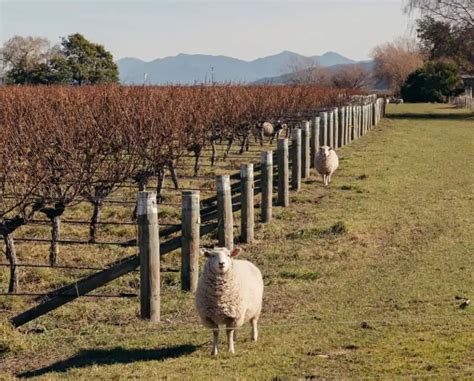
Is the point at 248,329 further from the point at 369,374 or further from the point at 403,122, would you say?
the point at 403,122

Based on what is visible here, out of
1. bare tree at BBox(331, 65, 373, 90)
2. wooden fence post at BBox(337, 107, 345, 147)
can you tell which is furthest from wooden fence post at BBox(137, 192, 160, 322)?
bare tree at BBox(331, 65, 373, 90)

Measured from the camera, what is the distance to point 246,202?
1116 cm

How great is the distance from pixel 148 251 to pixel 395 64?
9375cm

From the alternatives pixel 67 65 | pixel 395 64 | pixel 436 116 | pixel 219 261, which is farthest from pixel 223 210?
pixel 395 64

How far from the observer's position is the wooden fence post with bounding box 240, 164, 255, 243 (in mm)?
11156

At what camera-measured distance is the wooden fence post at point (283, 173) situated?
45.7 feet

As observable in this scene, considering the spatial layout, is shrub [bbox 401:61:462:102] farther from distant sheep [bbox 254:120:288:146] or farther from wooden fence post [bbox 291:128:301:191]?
wooden fence post [bbox 291:128:301:191]

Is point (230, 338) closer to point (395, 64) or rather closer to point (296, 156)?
point (296, 156)

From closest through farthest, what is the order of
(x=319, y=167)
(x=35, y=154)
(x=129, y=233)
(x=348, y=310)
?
(x=348, y=310)
(x=35, y=154)
(x=129, y=233)
(x=319, y=167)

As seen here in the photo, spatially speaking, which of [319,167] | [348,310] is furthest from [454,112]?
[348,310]

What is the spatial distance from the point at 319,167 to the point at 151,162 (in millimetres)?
5168

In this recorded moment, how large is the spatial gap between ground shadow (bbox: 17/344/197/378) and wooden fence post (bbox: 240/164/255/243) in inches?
179

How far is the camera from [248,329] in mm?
7355

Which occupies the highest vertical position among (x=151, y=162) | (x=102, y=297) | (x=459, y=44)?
(x=459, y=44)
